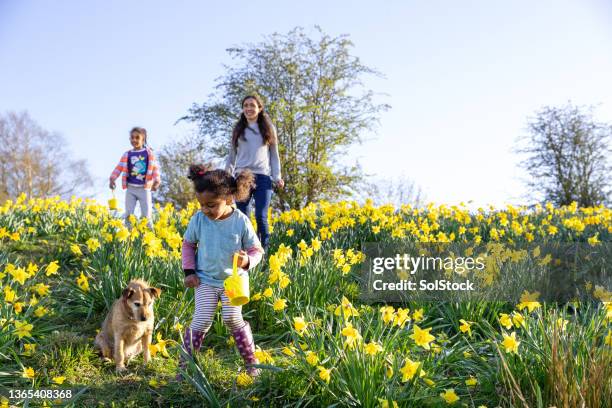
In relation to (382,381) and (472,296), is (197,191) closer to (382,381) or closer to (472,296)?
(382,381)

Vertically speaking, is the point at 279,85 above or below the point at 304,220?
above

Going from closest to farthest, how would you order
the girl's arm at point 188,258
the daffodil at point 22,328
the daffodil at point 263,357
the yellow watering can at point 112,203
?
the daffodil at point 263,357 < the girl's arm at point 188,258 < the daffodil at point 22,328 < the yellow watering can at point 112,203

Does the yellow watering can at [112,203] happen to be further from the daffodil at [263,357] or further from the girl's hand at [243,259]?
the daffodil at [263,357]

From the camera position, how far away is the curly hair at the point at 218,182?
2.92 meters

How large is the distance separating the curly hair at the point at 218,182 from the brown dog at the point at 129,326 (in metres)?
0.75

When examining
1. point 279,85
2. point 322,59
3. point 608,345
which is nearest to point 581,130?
point 322,59

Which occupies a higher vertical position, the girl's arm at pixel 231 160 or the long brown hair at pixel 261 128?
the long brown hair at pixel 261 128

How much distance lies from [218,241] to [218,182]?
0.37 meters

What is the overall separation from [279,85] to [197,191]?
16441mm

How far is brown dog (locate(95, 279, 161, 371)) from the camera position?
3.01 metres

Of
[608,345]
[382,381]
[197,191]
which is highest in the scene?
[197,191]

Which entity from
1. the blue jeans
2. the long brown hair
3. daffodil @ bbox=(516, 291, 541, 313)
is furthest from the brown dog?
the long brown hair

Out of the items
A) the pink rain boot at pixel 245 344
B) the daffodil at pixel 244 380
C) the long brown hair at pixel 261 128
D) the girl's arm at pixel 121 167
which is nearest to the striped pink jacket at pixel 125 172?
the girl's arm at pixel 121 167

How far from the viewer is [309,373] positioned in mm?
2445
